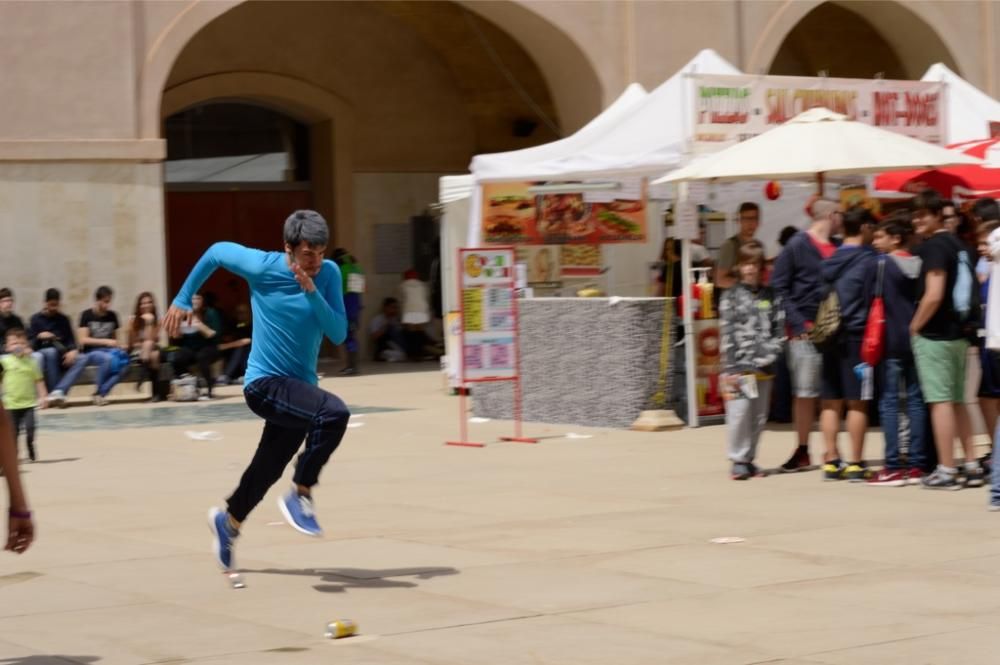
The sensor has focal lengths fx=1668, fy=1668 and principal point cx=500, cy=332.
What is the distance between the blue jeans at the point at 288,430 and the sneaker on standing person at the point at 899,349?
4.35m

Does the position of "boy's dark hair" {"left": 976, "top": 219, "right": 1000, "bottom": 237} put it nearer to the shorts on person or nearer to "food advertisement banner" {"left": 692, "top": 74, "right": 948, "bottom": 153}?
the shorts on person

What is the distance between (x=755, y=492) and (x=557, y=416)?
4696 millimetres

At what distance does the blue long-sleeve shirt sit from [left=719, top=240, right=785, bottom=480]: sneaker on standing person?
400cm

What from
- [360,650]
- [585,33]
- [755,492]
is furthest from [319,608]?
[585,33]

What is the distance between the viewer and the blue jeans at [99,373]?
19312mm

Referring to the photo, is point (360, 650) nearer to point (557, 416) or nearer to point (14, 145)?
point (557, 416)

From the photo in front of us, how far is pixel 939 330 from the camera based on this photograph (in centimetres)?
1027

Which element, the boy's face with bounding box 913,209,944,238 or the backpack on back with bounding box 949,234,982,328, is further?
the boy's face with bounding box 913,209,944,238

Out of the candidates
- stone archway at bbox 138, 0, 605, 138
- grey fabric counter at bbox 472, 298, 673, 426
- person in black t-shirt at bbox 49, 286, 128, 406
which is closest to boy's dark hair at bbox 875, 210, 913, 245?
Answer: grey fabric counter at bbox 472, 298, 673, 426

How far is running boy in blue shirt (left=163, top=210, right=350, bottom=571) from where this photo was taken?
768 cm

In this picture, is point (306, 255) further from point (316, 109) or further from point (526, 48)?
point (316, 109)

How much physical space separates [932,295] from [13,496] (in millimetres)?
6240

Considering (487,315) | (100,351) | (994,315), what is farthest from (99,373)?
(994,315)

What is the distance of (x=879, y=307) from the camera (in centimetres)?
1073
